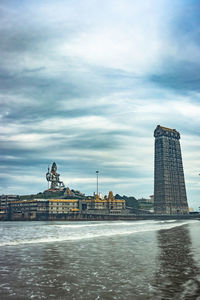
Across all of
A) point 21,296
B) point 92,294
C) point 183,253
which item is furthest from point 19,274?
point 183,253

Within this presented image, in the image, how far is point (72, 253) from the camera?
34906 millimetres

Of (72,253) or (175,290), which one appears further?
(72,253)

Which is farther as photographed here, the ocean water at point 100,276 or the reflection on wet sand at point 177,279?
the ocean water at point 100,276

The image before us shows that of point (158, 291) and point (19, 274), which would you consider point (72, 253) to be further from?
point (158, 291)

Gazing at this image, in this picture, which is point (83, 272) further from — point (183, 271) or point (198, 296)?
point (198, 296)

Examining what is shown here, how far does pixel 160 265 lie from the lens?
87.5ft

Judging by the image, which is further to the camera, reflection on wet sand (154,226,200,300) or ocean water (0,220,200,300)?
ocean water (0,220,200,300)

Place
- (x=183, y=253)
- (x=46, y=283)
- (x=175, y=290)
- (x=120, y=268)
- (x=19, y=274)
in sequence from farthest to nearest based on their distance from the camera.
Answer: (x=183, y=253), (x=120, y=268), (x=19, y=274), (x=46, y=283), (x=175, y=290)

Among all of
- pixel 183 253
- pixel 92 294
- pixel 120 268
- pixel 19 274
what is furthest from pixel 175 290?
pixel 183 253

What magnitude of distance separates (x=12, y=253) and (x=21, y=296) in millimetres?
18378

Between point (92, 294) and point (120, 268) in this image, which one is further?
point (120, 268)

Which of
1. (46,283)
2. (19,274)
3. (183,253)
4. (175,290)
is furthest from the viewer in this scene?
(183,253)

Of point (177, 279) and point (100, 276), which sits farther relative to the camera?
point (100, 276)

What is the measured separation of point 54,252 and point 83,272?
12597 mm
